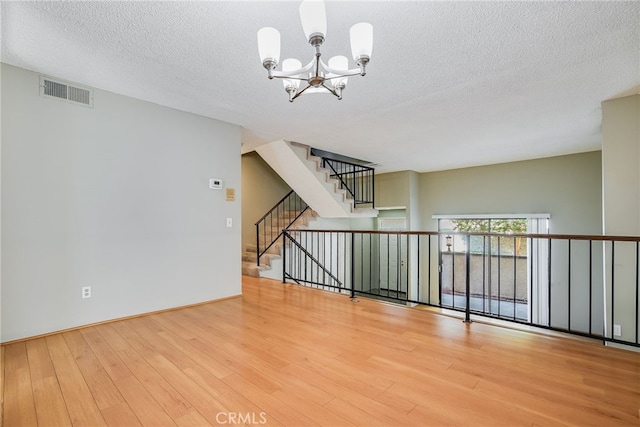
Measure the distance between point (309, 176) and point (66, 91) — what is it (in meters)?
3.68

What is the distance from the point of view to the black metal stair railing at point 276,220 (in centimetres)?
653

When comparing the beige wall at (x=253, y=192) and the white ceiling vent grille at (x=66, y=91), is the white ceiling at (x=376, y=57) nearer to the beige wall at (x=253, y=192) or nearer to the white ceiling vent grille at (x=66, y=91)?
the white ceiling vent grille at (x=66, y=91)

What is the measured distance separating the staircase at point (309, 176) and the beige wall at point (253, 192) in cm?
115

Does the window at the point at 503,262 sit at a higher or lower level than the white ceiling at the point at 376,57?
lower

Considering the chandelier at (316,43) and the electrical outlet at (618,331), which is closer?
the chandelier at (316,43)

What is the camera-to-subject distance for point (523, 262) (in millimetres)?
9555

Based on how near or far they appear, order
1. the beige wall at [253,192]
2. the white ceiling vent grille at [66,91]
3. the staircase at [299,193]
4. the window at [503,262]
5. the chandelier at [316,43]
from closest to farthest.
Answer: the chandelier at [316,43], the white ceiling vent grille at [66,91], the window at [503,262], the staircase at [299,193], the beige wall at [253,192]

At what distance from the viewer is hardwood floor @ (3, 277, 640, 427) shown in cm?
165

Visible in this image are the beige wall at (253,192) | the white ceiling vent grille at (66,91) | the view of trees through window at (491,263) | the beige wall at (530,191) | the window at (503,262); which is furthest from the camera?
the view of trees through window at (491,263)

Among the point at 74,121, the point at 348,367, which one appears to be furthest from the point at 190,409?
the point at 74,121

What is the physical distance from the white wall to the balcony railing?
1.94 meters

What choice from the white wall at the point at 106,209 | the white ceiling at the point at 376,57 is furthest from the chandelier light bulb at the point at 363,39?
the white wall at the point at 106,209

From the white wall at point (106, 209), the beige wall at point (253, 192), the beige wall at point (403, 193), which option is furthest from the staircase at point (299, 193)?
the white wall at point (106, 209)

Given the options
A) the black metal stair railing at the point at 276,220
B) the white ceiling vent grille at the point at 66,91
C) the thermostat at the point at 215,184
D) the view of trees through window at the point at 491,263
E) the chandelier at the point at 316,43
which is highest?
the white ceiling vent grille at the point at 66,91
